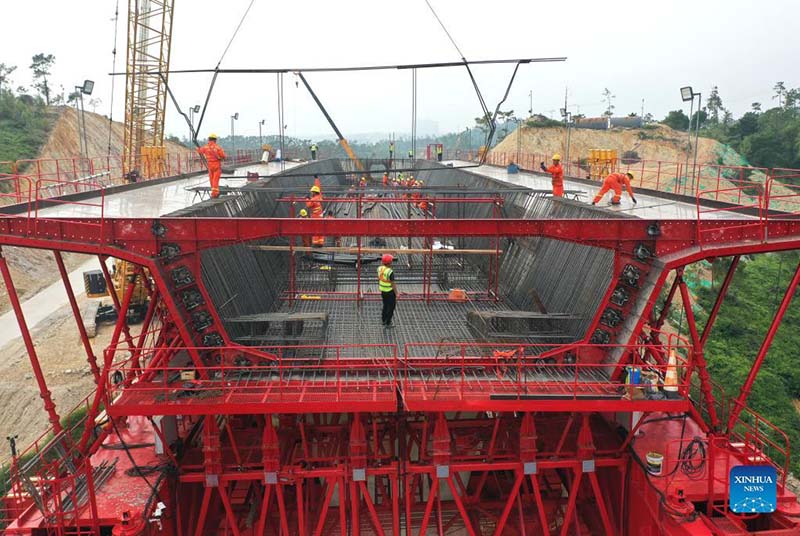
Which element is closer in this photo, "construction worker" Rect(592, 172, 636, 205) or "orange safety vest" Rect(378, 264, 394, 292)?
"orange safety vest" Rect(378, 264, 394, 292)

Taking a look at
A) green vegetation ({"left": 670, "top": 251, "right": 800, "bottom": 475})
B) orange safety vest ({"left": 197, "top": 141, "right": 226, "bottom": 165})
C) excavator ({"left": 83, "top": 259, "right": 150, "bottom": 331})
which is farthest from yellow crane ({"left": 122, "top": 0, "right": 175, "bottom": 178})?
green vegetation ({"left": 670, "top": 251, "right": 800, "bottom": 475})

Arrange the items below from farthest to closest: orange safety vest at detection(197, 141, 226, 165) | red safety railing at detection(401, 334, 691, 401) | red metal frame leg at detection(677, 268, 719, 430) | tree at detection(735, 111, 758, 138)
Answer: tree at detection(735, 111, 758, 138) < orange safety vest at detection(197, 141, 226, 165) < red metal frame leg at detection(677, 268, 719, 430) < red safety railing at detection(401, 334, 691, 401)

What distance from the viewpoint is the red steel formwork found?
11.4 m

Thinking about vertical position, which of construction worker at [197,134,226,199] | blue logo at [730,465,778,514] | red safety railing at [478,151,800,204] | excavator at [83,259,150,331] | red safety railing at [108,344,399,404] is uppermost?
construction worker at [197,134,226,199]

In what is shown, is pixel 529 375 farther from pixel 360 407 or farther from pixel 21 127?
pixel 21 127

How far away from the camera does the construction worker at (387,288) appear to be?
14.7 meters

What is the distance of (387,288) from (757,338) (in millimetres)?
32402

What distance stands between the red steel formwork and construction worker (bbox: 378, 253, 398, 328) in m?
1.70

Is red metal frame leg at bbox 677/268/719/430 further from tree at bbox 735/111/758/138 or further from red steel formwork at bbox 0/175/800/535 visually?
tree at bbox 735/111/758/138

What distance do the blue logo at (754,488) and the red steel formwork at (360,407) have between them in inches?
31.7

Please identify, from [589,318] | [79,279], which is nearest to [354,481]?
[589,318]

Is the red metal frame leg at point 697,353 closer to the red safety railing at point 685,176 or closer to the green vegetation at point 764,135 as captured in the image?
the red safety railing at point 685,176

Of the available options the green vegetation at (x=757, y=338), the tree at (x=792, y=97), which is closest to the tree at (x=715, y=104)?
the tree at (x=792, y=97)

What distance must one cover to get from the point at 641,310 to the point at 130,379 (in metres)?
11.4
